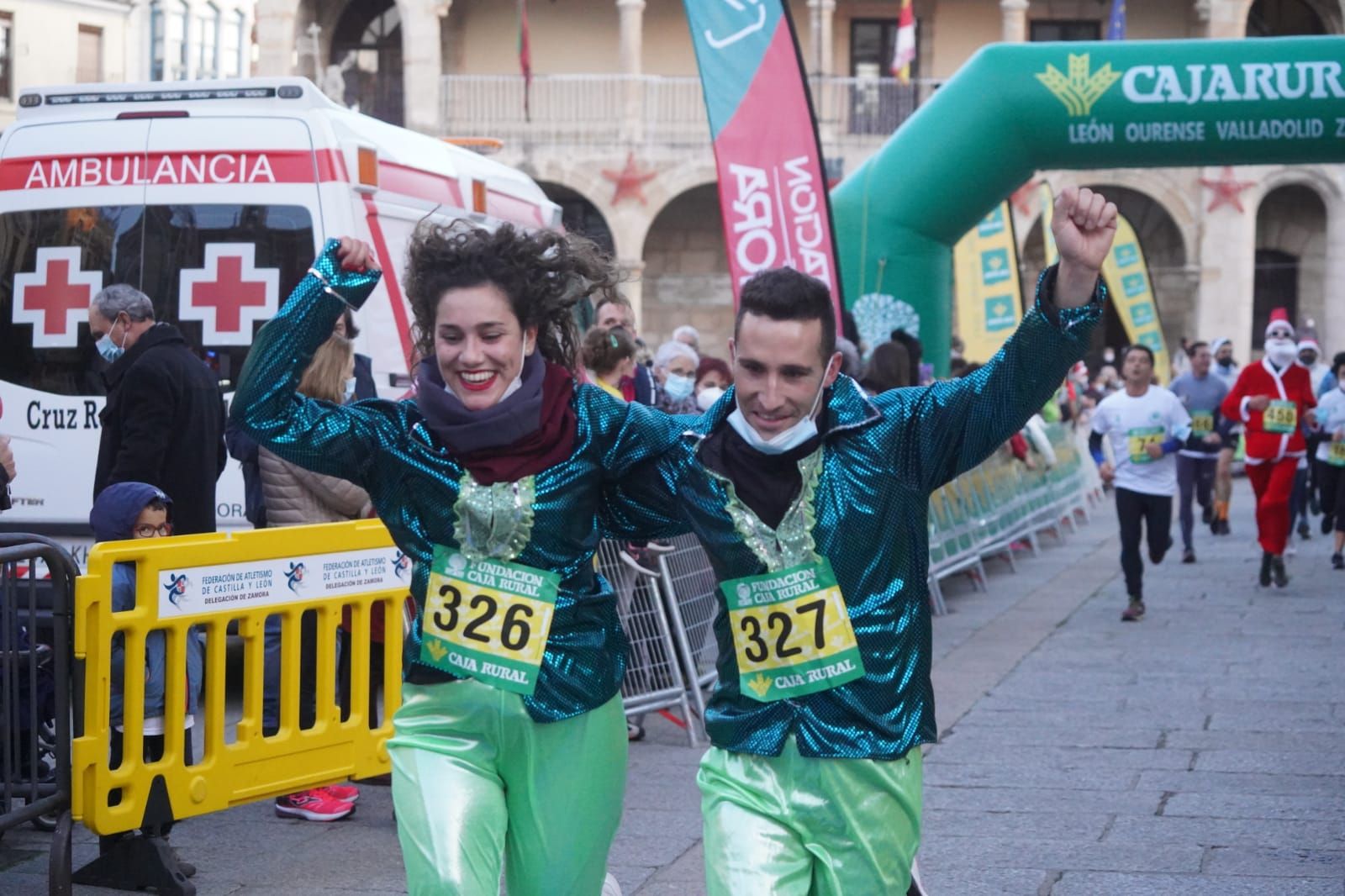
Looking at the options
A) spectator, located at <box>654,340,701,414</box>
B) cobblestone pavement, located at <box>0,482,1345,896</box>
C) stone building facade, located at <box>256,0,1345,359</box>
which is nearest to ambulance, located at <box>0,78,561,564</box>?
spectator, located at <box>654,340,701,414</box>

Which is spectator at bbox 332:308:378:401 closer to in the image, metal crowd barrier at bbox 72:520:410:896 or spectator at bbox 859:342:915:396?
metal crowd barrier at bbox 72:520:410:896

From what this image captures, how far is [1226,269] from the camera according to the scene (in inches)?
1300

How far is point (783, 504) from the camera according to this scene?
11.1ft

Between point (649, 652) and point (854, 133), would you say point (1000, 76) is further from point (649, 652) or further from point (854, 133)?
point (854, 133)

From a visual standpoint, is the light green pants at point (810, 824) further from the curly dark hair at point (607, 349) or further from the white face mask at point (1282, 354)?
the white face mask at point (1282, 354)

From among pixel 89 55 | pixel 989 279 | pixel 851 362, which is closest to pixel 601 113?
pixel 989 279

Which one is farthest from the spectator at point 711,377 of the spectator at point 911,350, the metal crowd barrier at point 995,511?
the metal crowd barrier at point 995,511

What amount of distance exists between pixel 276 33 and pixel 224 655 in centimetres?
2883

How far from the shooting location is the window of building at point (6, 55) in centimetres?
4347

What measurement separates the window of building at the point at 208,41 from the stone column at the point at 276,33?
763 inches

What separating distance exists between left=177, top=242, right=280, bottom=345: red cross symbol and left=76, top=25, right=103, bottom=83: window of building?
132 feet

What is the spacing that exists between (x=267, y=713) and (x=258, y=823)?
0.58 m

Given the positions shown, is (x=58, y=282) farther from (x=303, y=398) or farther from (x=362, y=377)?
(x=303, y=398)

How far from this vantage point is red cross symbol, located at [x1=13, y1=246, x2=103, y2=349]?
857 centimetres
